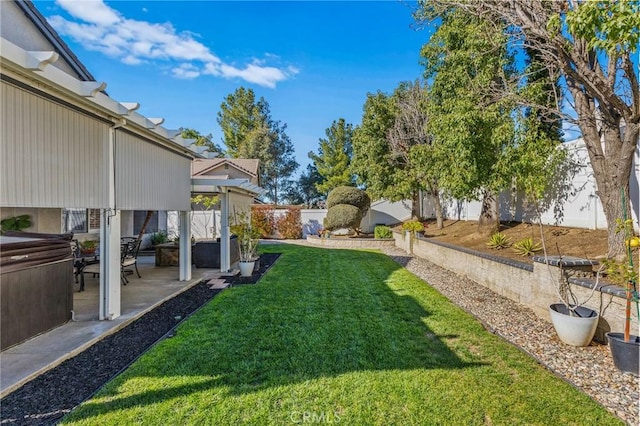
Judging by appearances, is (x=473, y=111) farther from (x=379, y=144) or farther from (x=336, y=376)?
(x=379, y=144)

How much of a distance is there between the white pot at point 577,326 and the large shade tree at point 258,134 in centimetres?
3340

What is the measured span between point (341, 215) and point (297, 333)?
14408mm

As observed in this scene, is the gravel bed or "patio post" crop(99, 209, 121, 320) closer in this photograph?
the gravel bed

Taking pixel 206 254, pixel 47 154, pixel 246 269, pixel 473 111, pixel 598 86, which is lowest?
pixel 246 269

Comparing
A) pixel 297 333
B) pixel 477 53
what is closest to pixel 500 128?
pixel 477 53

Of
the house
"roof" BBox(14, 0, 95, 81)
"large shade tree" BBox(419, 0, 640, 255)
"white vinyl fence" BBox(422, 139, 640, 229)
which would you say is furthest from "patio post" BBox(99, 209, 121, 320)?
"white vinyl fence" BBox(422, 139, 640, 229)

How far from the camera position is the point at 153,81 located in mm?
11805

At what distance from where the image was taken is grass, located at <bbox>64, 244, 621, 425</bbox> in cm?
298

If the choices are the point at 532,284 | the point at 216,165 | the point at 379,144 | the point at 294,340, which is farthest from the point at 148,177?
the point at 216,165

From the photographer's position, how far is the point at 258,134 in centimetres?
3603

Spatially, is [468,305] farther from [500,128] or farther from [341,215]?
[341,215]

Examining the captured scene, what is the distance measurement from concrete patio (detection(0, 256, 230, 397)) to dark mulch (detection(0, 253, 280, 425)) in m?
0.11

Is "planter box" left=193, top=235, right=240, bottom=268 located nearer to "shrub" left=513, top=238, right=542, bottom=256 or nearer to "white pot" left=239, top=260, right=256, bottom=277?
"white pot" left=239, top=260, right=256, bottom=277

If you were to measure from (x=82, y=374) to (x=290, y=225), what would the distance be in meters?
18.3
